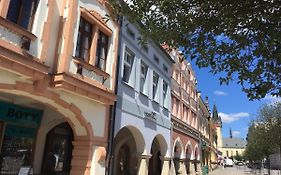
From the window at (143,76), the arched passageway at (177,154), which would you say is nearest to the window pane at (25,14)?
the window at (143,76)

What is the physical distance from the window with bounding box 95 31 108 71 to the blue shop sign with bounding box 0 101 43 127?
9.96ft

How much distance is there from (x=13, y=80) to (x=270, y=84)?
681 cm

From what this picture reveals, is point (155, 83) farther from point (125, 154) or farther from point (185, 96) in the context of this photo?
point (185, 96)

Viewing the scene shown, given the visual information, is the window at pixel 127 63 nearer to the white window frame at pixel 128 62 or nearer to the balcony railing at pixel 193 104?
the white window frame at pixel 128 62

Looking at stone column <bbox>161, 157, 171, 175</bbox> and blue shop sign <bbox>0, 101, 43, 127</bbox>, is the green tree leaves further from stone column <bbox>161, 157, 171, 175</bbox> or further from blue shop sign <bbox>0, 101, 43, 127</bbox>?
blue shop sign <bbox>0, 101, 43, 127</bbox>

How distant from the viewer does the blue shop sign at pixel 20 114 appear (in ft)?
36.0

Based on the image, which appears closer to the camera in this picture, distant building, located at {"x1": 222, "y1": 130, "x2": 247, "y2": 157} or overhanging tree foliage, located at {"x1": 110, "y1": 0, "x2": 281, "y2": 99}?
overhanging tree foliage, located at {"x1": 110, "y1": 0, "x2": 281, "y2": 99}

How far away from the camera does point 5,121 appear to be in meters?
11.1

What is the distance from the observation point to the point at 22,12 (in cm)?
902

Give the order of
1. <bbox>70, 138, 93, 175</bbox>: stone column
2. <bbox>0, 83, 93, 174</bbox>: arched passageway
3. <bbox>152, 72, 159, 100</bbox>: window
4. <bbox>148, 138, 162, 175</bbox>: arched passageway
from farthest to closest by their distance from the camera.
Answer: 1. <bbox>148, 138, 162, 175</bbox>: arched passageway
2. <bbox>152, 72, 159, 100</bbox>: window
3. <bbox>70, 138, 93, 175</bbox>: stone column
4. <bbox>0, 83, 93, 174</bbox>: arched passageway

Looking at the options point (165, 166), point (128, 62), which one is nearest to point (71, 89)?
point (128, 62)

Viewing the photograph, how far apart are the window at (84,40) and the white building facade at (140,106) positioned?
231cm

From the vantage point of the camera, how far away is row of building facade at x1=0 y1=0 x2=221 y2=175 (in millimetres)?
8883

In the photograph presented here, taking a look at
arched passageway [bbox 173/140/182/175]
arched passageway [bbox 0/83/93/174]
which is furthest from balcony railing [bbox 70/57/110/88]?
arched passageway [bbox 173/140/182/175]
